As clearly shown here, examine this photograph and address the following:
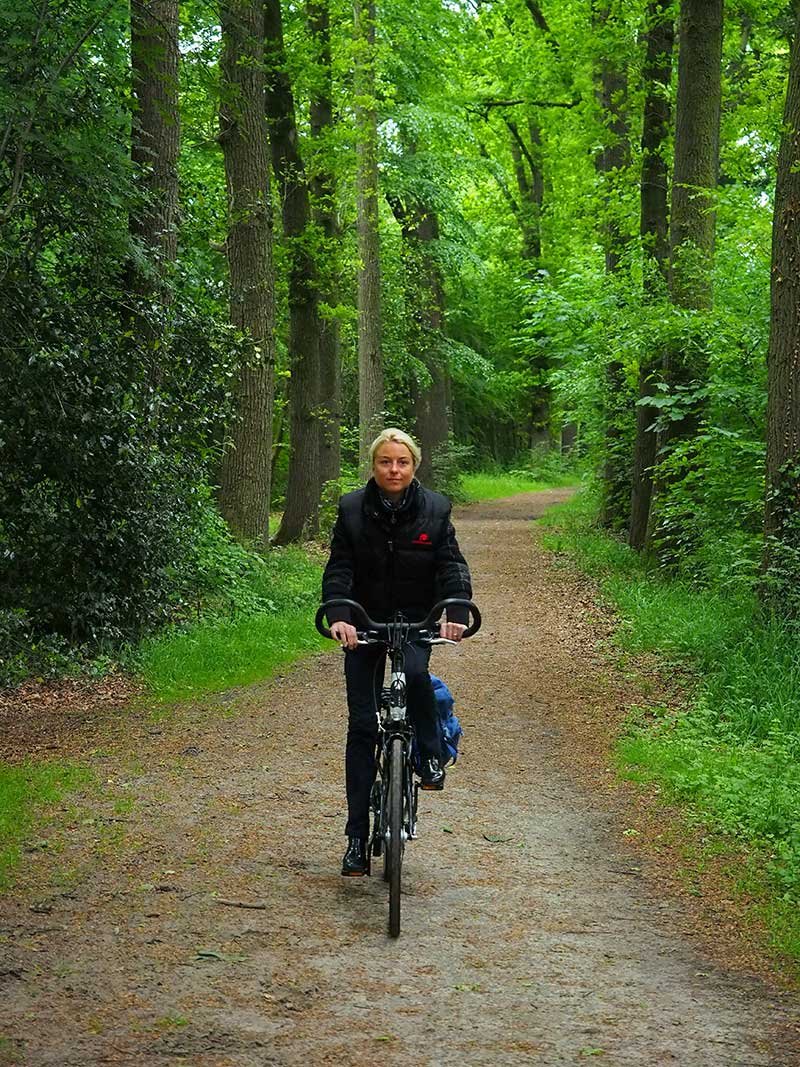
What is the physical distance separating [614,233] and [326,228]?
5214mm

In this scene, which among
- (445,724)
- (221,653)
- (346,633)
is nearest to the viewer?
(346,633)

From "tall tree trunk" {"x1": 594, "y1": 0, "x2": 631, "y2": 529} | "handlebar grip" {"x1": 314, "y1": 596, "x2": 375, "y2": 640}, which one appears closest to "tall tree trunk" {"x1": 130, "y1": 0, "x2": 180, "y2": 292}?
"handlebar grip" {"x1": 314, "y1": 596, "x2": 375, "y2": 640}

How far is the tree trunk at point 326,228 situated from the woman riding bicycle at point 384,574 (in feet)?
53.8

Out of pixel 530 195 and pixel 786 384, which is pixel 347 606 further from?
pixel 530 195

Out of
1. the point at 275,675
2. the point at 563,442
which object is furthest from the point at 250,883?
the point at 563,442

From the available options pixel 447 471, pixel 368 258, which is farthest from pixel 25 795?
pixel 447 471

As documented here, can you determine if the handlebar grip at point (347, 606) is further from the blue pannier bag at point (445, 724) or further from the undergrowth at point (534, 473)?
the undergrowth at point (534, 473)

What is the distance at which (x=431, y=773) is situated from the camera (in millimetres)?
6180

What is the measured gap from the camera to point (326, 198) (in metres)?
21.9

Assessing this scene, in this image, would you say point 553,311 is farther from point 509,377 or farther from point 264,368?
point 509,377

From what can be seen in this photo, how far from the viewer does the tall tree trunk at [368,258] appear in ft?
69.2

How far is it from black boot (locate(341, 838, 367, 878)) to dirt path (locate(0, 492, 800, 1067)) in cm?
10

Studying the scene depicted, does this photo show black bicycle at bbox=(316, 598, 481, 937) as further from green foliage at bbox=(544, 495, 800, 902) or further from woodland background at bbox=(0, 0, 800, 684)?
woodland background at bbox=(0, 0, 800, 684)

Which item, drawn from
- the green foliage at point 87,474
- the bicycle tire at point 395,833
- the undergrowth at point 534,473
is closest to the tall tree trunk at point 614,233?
the green foliage at point 87,474
